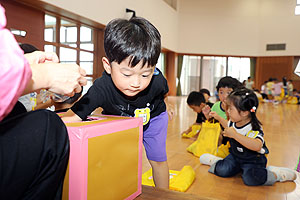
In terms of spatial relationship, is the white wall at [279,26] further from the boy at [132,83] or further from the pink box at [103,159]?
the pink box at [103,159]

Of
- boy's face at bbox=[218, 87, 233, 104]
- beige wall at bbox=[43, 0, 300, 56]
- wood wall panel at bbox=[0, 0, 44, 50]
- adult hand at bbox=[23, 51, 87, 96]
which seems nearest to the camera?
adult hand at bbox=[23, 51, 87, 96]

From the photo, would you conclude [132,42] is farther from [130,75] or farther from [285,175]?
[285,175]

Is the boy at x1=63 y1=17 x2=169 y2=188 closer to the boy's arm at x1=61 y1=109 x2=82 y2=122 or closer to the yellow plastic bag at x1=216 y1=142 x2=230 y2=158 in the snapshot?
the boy's arm at x1=61 y1=109 x2=82 y2=122

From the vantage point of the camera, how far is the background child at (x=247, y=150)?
1.81m

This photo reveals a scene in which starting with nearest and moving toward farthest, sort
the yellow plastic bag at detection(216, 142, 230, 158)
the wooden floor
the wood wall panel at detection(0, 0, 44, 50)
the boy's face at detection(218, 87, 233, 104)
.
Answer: the wooden floor < the yellow plastic bag at detection(216, 142, 230, 158) < the boy's face at detection(218, 87, 233, 104) < the wood wall panel at detection(0, 0, 44, 50)

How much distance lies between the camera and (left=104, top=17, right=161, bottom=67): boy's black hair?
3.39 ft

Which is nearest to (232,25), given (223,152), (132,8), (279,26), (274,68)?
(279,26)

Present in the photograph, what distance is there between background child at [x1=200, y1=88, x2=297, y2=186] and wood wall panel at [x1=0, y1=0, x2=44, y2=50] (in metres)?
3.76

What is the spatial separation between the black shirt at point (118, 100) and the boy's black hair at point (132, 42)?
0.60 feet

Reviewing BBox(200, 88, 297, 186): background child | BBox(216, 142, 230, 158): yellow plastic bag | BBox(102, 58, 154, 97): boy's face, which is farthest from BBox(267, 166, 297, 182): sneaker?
BBox(102, 58, 154, 97): boy's face

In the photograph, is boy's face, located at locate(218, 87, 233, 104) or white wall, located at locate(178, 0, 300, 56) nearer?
boy's face, located at locate(218, 87, 233, 104)

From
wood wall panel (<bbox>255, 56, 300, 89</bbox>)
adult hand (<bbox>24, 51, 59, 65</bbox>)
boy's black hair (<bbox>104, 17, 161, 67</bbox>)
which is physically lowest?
adult hand (<bbox>24, 51, 59, 65</bbox>)

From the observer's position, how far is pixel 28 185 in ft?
1.86

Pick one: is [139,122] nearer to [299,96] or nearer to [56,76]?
[56,76]
